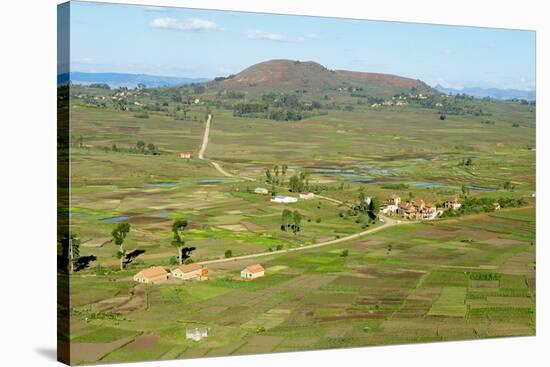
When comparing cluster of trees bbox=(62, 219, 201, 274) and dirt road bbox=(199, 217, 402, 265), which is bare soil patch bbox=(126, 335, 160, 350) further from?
dirt road bbox=(199, 217, 402, 265)

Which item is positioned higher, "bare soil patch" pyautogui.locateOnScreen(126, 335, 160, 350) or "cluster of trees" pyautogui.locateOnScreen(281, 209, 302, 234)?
"cluster of trees" pyautogui.locateOnScreen(281, 209, 302, 234)

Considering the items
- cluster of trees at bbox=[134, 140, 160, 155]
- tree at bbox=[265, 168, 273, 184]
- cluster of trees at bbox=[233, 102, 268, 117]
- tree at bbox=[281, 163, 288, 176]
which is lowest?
tree at bbox=[265, 168, 273, 184]

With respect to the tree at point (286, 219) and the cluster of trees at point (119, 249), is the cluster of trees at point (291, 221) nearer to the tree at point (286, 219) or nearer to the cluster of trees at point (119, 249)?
the tree at point (286, 219)

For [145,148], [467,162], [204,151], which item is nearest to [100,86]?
[145,148]

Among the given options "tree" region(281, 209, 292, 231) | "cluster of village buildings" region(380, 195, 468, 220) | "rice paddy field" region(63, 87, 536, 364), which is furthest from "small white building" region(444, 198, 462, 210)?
"tree" region(281, 209, 292, 231)

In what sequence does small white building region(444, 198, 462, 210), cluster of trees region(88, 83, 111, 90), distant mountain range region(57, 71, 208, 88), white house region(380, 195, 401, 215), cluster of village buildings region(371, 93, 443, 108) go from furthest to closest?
1. cluster of village buildings region(371, 93, 443, 108)
2. small white building region(444, 198, 462, 210)
3. white house region(380, 195, 401, 215)
4. cluster of trees region(88, 83, 111, 90)
5. distant mountain range region(57, 71, 208, 88)

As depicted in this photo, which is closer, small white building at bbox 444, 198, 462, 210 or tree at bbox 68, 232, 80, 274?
tree at bbox 68, 232, 80, 274

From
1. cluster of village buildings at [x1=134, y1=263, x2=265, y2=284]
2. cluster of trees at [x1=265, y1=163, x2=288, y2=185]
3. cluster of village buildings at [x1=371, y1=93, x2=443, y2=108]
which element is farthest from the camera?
cluster of village buildings at [x1=371, y1=93, x2=443, y2=108]

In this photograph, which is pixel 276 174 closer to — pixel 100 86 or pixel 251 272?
pixel 251 272

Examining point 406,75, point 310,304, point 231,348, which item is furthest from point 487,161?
point 231,348
